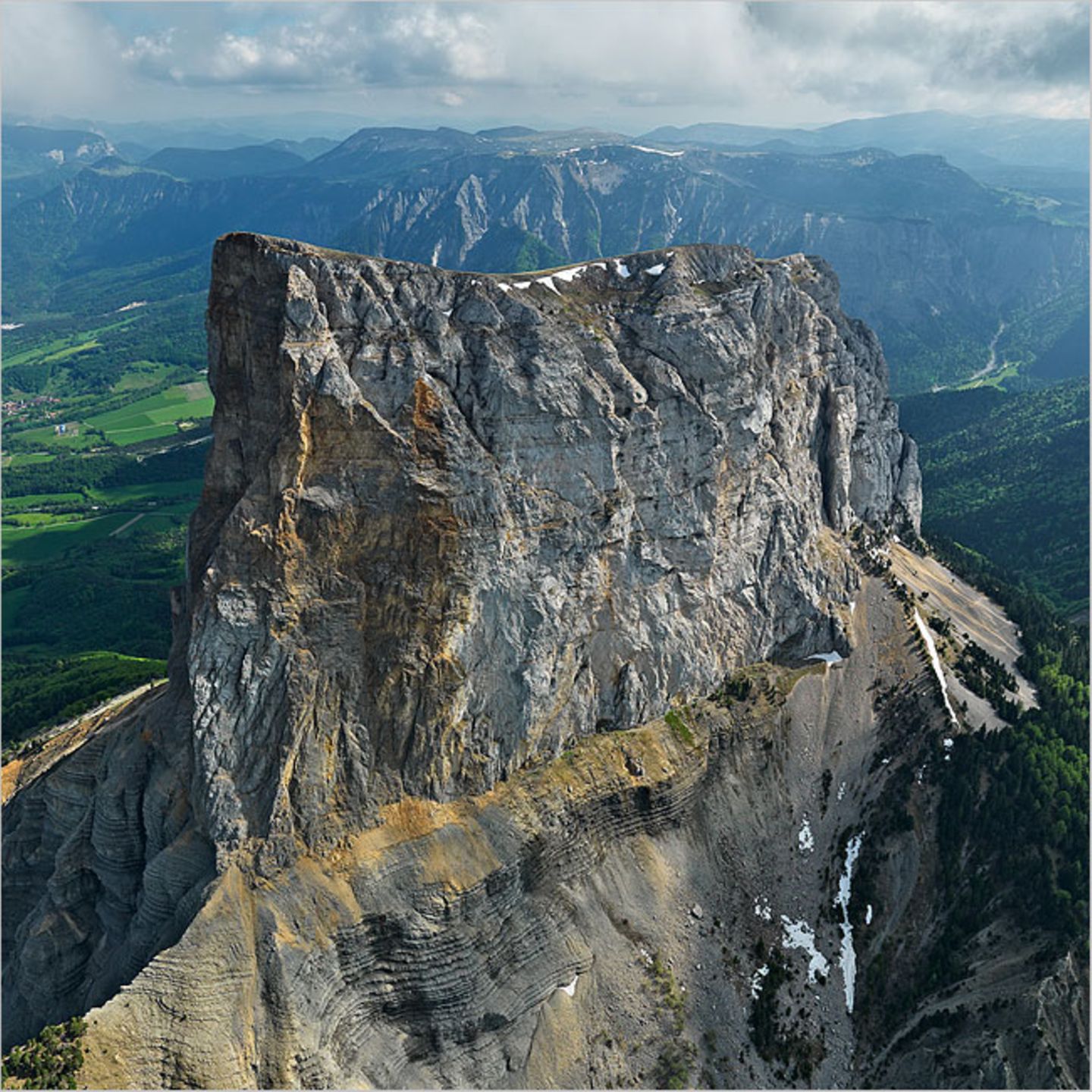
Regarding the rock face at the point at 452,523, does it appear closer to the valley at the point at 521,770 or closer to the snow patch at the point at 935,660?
the valley at the point at 521,770

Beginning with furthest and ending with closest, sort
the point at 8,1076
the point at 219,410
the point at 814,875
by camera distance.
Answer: the point at 814,875
the point at 219,410
the point at 8,1076

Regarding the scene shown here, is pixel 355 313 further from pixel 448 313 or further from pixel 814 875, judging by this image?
pixel 814 875

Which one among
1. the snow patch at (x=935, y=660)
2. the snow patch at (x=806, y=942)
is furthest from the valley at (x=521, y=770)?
the snow patch at (x=935, y=660)

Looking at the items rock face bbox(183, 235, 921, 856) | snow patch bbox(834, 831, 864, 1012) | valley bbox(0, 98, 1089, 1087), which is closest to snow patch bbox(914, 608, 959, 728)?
valley bbox(0, 98, 1089, 1087)

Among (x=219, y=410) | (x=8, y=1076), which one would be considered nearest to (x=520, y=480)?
(x=219, y=410)

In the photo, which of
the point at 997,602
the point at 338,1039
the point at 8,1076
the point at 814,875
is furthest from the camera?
the point at 997,602

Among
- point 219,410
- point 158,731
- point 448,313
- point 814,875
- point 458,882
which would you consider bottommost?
point 814,875

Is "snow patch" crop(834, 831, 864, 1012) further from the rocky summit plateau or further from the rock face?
the rock face
